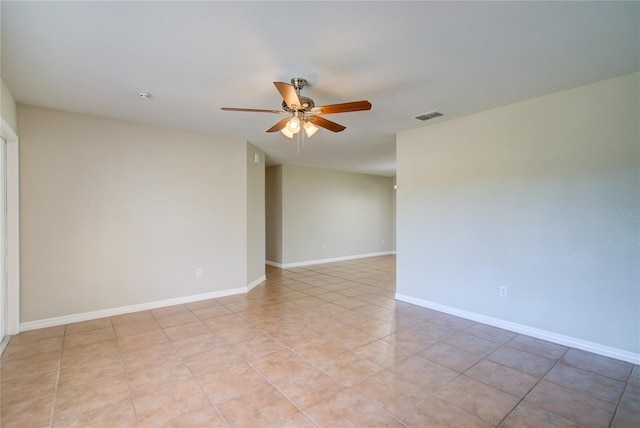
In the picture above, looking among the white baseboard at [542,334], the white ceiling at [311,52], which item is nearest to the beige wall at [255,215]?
the white ceiling at [311,52]

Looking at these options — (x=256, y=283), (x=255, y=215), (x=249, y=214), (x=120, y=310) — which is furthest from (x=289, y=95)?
(x=256, y=283)

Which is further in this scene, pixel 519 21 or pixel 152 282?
pixel 152 282

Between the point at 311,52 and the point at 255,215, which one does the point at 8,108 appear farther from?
the point at 255,215

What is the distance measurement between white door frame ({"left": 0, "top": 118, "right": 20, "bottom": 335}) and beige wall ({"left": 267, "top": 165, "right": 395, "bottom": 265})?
4508mm

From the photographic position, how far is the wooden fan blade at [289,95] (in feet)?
7.11

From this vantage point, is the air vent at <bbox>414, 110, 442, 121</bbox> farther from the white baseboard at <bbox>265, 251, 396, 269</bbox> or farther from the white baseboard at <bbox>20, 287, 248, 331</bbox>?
the white baseboard at <bbox>265, 251, 396, 269</bbox>

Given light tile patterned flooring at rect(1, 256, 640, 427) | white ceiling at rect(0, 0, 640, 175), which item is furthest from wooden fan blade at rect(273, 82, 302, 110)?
light tile patterned flooring at rect(1, 256, 640, 427)

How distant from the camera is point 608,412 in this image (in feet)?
6.27

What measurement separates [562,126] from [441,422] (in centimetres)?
297

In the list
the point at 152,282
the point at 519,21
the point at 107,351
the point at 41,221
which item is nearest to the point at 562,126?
the point at 519,21

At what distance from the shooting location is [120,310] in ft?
12.3

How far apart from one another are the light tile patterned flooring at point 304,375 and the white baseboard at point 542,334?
92mm

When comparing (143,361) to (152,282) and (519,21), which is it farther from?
(519,21)

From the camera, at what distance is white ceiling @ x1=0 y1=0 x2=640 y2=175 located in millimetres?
1787
